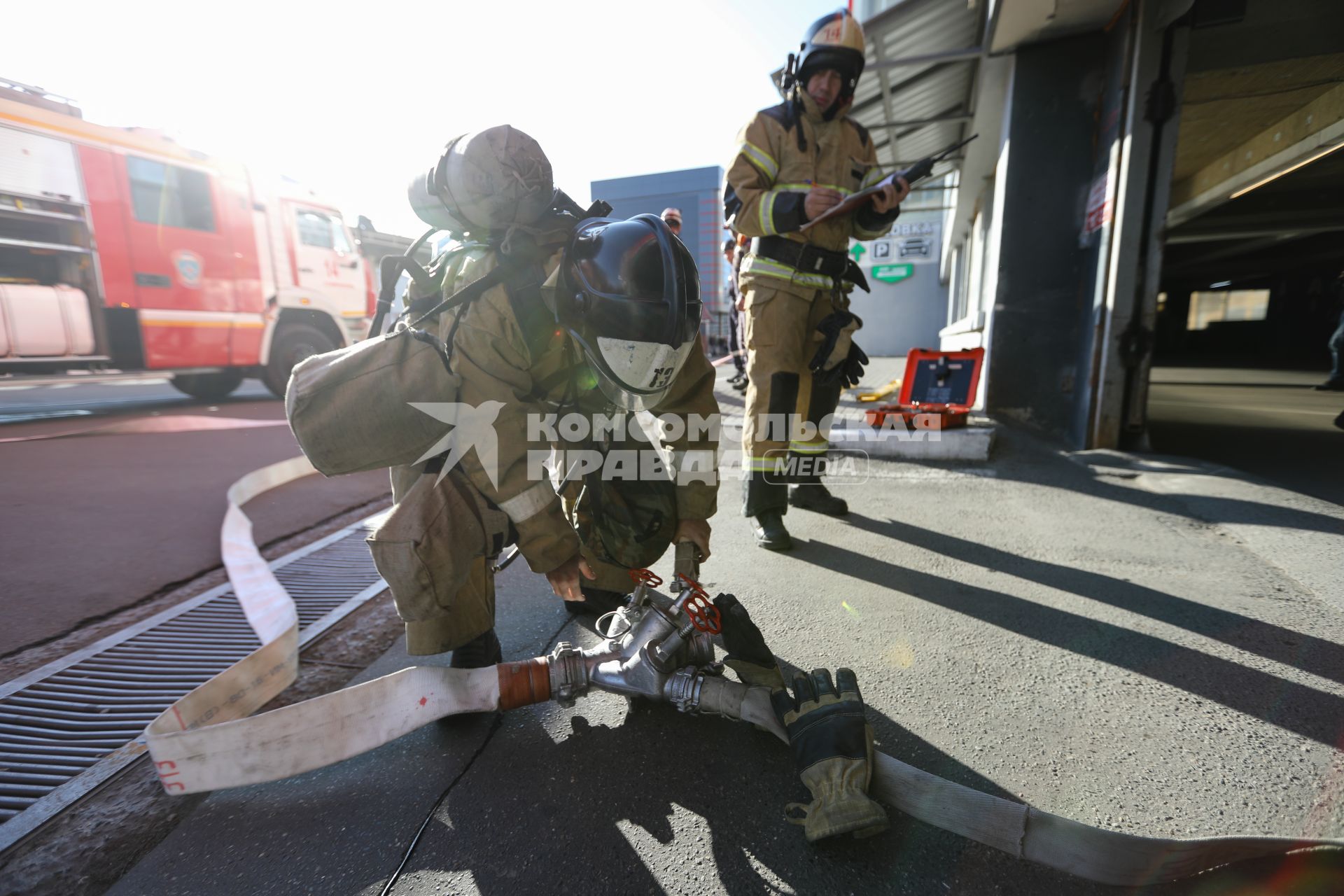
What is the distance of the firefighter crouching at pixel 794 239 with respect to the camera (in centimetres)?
254

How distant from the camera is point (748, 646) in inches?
62.3

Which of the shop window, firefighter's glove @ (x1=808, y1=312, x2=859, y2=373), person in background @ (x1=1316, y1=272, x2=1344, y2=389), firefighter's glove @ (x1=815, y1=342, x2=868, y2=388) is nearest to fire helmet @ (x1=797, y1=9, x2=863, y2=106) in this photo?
firefighter's glove @ (x1=808, y1=312, x2=859, y2=373)

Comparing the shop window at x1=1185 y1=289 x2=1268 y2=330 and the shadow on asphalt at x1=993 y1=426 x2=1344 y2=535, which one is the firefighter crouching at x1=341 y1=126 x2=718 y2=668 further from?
the shop window at x1=1185 y1=289 x2=1268 y2=330

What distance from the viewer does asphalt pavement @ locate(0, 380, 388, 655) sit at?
225 cm

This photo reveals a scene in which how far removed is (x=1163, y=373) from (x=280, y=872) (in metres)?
15.1

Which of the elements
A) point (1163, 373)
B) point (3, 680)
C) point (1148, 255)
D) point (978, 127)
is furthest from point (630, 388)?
point (1163, 373)

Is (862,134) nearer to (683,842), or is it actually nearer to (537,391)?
(537,391)

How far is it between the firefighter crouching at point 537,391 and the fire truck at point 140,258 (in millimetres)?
7034

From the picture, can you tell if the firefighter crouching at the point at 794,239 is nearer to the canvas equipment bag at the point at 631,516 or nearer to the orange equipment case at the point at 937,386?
the canvas equipment bag at the point at 631,516

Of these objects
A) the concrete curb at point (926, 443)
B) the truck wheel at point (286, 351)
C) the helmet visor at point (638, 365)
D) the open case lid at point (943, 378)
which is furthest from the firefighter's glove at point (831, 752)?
the truck wheel at point (286, 351)

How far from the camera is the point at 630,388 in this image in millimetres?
1392

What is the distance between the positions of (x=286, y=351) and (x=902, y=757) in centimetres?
937

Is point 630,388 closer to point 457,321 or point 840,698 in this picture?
point 457,321

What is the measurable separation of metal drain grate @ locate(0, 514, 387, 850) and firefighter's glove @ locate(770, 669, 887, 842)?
1614 millimetres
